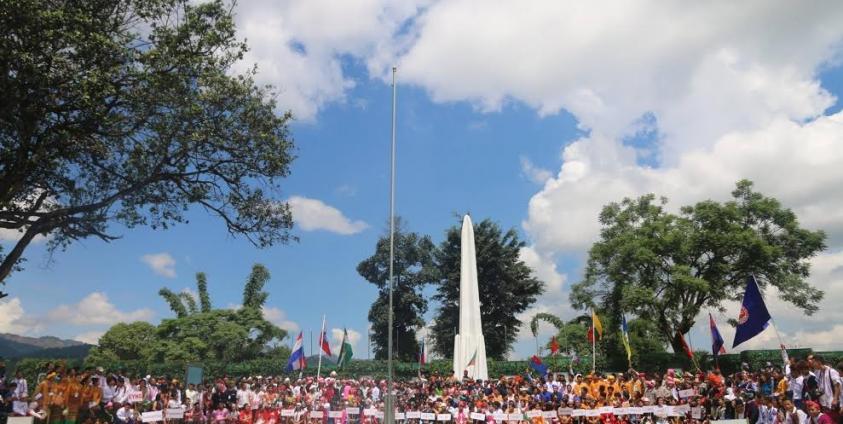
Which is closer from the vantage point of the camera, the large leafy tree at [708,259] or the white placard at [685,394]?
the white placard at [685,394]

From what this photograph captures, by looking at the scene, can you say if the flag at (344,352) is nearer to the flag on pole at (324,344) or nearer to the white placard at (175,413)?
the flag on pole at (324,344)

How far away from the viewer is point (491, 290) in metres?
51.4

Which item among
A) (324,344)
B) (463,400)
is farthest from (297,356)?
(463,400)

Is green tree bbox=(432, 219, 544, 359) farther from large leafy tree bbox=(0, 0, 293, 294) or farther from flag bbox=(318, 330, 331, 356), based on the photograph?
large leafy tree bbox=(0, 0, 293, 294)

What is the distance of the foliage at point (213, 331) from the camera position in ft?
148

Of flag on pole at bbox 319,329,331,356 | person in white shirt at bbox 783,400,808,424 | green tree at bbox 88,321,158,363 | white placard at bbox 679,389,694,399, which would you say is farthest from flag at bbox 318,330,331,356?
green tree at bbox 88,321,158,363

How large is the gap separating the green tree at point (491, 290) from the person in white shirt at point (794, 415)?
3738cm

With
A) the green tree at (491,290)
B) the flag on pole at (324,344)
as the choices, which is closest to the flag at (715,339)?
the flag on pole at (324,344)

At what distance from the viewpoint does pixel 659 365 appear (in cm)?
3609

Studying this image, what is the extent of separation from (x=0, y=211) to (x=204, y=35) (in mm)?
6943

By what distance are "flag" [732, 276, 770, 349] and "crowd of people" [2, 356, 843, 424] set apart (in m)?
1.14

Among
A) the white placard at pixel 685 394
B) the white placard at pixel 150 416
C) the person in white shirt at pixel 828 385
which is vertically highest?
the person in white shirt at pixel 828 385

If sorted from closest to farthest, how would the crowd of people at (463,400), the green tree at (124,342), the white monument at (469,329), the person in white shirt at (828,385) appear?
the person in white shirt at (828,385)
the crowd of people at (463,400)
the white monument at (469,329)
the green tree at (124,342)

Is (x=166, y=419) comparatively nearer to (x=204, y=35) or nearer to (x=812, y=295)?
(x=204, y=35)
